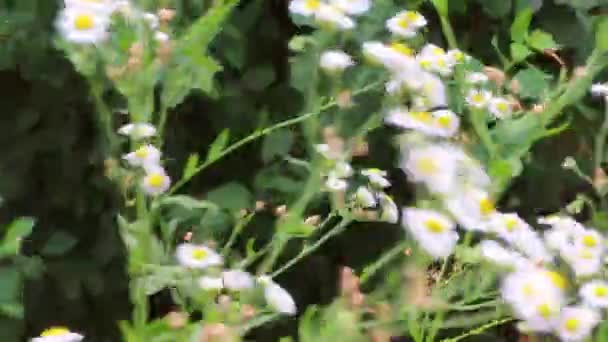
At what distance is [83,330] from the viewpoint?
140 centimetres

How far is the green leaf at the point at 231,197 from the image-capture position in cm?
131

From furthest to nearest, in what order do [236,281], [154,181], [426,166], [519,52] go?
1. [519,52]
2. [154,181]
3. [236,281]
4. [426,166]

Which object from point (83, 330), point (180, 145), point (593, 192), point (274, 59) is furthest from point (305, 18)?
point (593, 192)

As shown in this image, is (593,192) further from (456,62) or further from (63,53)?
(63,53)

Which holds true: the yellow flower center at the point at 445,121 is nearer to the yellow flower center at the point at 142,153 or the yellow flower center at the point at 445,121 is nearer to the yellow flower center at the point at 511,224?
the yellow flower center at the point at 511,224

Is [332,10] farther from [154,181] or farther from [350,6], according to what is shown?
[154,181]

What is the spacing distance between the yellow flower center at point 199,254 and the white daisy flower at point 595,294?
43cm

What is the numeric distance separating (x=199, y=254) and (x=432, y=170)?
0.87ft

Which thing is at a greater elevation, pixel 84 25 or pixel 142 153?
pixel 84 25

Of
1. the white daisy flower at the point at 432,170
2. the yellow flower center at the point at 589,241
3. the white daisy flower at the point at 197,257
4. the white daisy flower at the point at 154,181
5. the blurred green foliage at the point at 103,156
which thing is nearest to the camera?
the white daisy flower at the point at 432,170

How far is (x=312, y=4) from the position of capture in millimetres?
1093

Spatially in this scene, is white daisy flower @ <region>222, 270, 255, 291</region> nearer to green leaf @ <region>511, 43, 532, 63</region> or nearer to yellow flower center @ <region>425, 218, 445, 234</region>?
yellow flower center @ <region>425, 218, 445, 234</region>

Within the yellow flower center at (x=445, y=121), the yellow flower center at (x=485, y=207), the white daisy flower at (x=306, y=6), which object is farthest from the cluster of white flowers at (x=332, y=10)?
the yellow flower center at (x=485, y=207)

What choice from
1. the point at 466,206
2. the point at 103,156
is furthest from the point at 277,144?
the point at 466,206
